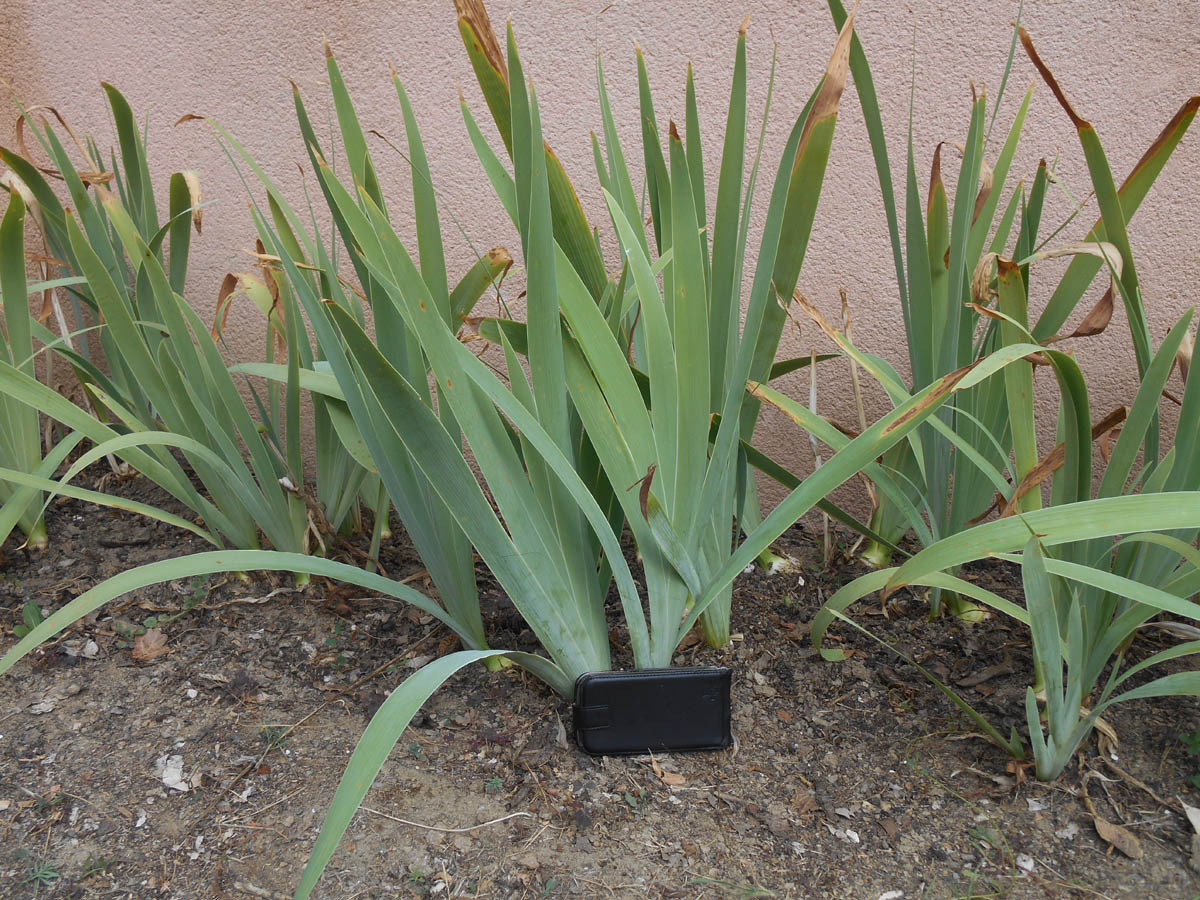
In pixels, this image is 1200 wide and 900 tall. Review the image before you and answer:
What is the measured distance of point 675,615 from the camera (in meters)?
0.89

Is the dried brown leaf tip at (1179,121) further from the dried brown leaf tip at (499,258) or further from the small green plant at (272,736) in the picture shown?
the small green plant at (272,736)

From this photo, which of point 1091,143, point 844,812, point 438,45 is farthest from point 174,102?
point 844,812

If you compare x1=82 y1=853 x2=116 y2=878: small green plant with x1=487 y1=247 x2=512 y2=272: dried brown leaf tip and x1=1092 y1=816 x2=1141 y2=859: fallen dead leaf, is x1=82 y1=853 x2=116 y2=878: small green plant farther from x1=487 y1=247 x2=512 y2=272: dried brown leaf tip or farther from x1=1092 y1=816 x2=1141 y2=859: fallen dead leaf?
x1=1092 y1=816 x2=1141 y2=859: fallen dead leaf

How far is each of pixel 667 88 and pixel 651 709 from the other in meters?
1.08

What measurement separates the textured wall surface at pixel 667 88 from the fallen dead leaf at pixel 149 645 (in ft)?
2.62

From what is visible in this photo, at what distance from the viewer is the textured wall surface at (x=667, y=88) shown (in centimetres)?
125

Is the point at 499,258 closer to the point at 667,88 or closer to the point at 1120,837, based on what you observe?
the point at 667,88

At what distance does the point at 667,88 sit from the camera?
1410 millimetres

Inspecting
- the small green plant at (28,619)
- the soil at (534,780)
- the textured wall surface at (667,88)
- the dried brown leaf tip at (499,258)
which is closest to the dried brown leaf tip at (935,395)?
the soil at (534,780)

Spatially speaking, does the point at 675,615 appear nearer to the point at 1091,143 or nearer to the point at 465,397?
A: the point at 465,397

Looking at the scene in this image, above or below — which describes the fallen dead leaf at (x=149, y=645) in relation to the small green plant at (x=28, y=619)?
below

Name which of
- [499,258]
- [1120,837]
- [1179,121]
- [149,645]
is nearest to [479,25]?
[499,258]

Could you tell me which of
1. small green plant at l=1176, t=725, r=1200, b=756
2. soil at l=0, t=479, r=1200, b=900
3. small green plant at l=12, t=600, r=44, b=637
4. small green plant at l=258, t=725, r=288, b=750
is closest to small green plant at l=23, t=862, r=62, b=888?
soil at l=0, t=479, r=1200, b=900

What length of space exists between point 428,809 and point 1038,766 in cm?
64
